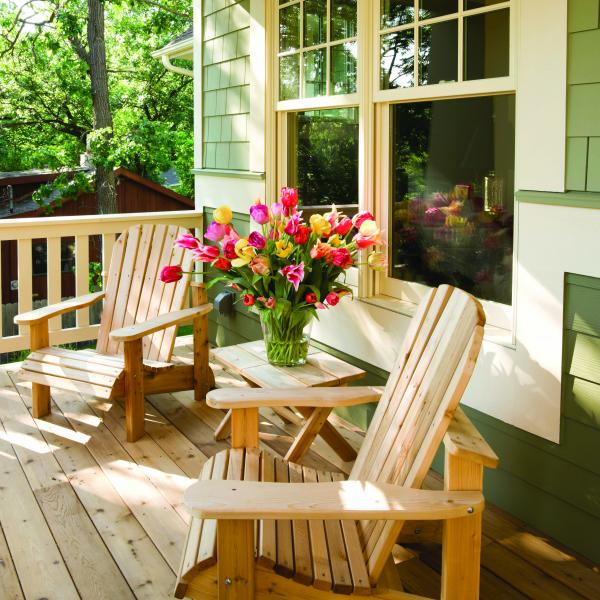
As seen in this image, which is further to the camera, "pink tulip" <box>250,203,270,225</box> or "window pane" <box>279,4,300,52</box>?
"window pane" <box>279,4,300,52</box>

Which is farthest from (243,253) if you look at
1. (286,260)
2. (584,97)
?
(584,97)

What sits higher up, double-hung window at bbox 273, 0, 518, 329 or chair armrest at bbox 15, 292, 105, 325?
double-hung window at bbox 273, 0, 518, 329

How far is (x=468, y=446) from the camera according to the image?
1.73 meters

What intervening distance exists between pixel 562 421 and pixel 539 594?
59 cm

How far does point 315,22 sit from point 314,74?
0.26 m

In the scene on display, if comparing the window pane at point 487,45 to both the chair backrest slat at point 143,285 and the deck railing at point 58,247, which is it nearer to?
the chair backrest slat at point 143,285

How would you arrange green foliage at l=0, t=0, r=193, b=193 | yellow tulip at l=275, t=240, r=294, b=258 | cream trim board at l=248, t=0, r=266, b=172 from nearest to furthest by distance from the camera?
yellow tulip at l=275, t=240, r=294, b=258 → cream trim board at l=248, t=0, r=266, b=172 → green foliage at l=0, t=0, r=193, b=193

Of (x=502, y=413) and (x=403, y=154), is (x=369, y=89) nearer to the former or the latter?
(x=403, y=154)

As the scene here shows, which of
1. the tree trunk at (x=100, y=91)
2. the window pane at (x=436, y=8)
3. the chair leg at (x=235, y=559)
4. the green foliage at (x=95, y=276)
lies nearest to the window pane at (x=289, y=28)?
the window pane at (x=436, y=8)

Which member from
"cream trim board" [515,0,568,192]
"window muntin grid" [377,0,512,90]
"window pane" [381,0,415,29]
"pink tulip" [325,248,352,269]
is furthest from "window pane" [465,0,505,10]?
"pink tulip" [325,248,352,269]

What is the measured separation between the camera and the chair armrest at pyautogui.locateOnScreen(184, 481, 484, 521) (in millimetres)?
1605

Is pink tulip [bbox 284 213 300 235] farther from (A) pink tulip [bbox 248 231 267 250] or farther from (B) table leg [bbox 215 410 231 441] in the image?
(B) table leg [bbox 215 410 231 441]

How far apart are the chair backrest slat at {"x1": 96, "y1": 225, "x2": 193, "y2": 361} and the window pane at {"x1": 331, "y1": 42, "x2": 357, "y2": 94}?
3.96ft

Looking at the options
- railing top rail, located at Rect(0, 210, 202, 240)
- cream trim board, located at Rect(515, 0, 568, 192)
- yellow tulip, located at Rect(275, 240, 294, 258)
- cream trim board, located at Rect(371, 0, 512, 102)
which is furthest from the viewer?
railing top rail, located at Rect(0, 210, 202, 240)
